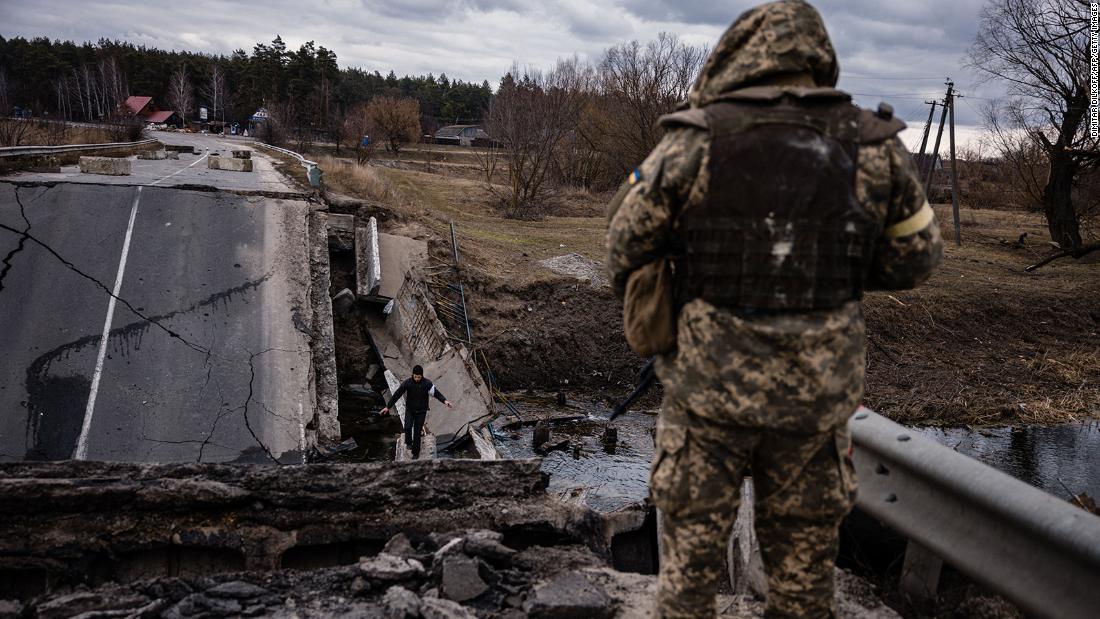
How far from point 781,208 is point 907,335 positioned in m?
12.8

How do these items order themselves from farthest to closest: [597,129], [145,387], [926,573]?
[597,129] → [145,387] → [926,573]

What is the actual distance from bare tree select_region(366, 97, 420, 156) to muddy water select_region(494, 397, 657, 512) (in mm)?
47007

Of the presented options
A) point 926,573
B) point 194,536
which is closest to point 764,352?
point 926,573

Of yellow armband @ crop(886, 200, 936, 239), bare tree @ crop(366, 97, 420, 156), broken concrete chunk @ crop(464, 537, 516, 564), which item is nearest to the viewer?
yellow armband @ crop(886, 200, 936, 239)

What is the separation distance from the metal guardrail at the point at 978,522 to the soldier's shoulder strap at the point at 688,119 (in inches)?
60.1

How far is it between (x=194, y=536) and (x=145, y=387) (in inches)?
184

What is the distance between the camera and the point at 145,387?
7.64 m

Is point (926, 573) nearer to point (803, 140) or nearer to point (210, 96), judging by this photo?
point (803, 140)

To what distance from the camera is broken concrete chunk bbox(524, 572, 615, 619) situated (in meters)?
2.91

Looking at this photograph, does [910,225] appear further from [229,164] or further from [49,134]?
[49,134]

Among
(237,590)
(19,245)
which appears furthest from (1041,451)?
(19,245)

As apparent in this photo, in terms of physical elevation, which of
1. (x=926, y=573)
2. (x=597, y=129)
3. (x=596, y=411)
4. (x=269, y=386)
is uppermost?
(x=597, y=129)

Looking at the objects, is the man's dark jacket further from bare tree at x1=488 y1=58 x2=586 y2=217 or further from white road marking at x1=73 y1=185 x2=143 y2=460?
bare tree at x1=488 y1=58 x2=586 y2=217

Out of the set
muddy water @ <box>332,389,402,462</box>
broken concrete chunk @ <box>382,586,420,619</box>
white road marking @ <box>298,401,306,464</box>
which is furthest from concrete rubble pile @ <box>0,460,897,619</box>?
muddy water @ <box>332,389,402,462</box>
